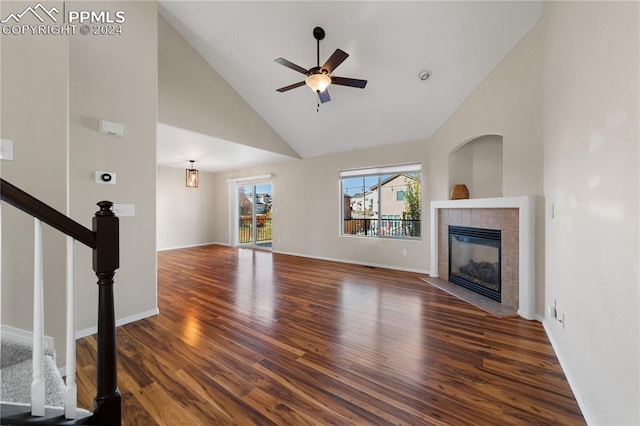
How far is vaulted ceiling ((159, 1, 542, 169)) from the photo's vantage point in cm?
276

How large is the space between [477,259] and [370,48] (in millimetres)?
3246

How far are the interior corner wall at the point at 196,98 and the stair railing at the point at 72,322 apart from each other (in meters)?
2.98

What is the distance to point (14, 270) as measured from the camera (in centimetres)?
166

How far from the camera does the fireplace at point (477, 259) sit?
326cm

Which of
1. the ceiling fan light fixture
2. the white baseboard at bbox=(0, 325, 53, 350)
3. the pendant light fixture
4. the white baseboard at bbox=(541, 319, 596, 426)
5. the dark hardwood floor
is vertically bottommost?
the dark hardwood floor

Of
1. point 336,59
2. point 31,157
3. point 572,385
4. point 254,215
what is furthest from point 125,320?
point 254,215

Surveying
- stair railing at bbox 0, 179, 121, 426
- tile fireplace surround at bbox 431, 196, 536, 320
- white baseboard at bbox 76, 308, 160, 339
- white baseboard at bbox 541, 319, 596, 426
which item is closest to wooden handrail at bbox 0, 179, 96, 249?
stair railing at bbox 0, 179, 121, 426

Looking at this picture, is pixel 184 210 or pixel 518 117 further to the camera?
pixel 184 210

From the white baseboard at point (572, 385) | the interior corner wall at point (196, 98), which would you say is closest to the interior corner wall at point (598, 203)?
the white baseboard at point (572, 385)

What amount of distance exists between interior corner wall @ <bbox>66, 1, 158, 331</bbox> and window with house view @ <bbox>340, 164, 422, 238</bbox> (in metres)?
3.83

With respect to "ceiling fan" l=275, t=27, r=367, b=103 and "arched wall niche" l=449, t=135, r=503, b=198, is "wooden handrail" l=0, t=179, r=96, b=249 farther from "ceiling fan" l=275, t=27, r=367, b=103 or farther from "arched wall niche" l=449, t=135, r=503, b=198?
"arched wall niche" l=449, t=135, r=503, b=198

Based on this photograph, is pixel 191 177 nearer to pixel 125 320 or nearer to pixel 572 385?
pixel 125 320

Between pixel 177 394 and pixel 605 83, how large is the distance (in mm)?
2945

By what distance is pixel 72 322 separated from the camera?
1.11m
